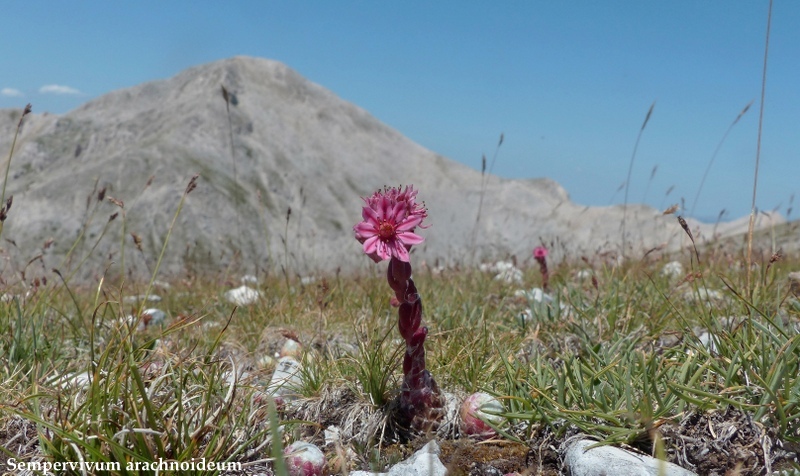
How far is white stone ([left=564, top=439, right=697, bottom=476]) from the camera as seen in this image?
7.36 feet

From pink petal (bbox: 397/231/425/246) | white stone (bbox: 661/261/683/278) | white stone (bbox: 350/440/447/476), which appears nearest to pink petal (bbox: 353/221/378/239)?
pink petal (bbox: 397/231/425/246)

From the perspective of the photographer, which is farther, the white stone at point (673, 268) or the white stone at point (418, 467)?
the white stone at point (673, 268)

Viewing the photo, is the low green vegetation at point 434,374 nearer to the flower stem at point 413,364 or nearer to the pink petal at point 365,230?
the flower stem at point 413,364

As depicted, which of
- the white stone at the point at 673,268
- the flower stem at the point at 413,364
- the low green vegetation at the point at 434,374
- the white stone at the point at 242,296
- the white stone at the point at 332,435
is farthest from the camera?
the white stone at the point at 673,268

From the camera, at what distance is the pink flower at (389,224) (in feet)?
8.18

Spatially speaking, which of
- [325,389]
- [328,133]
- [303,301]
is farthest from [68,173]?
[325,389]

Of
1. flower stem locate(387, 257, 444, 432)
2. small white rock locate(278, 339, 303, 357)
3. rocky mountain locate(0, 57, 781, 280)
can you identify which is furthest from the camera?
rocky mountain locate(0, 57, 781, 280)

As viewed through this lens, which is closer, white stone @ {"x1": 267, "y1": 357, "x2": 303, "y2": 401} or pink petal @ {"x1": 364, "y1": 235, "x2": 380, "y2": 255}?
pink petal @ {"x1": 364, "y1": 235, "x2": 380, "y2": 255}

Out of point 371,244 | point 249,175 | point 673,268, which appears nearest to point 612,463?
point 371,244

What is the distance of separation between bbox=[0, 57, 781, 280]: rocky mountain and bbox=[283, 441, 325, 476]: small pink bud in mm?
20659

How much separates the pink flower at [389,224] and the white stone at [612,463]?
107 cm

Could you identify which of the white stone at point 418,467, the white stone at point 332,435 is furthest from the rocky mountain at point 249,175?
the white stone at point 418,467

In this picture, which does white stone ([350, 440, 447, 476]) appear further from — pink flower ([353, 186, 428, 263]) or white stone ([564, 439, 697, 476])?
pink flower ([353, 186, 428, 263])

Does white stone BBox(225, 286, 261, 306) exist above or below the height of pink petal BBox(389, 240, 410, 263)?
below
